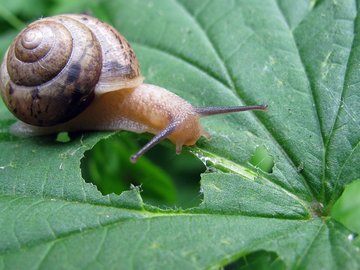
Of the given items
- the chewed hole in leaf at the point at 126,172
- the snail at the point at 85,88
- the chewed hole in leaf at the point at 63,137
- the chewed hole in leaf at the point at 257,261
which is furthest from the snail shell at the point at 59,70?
the chewed hole in leaf at the point at 257,261

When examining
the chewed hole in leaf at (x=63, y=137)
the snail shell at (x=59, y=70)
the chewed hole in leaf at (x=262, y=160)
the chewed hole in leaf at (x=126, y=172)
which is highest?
the chewed hole in leaf at (x=262, y=160)

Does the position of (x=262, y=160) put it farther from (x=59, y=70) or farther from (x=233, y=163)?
(x=59, y=70)

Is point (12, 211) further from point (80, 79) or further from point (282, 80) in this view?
point (282, 80)

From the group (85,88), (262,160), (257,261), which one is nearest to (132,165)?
(85,88)

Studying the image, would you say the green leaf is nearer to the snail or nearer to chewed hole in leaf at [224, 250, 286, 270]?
chewed hole in leaf at [224, 250, 286, 270]

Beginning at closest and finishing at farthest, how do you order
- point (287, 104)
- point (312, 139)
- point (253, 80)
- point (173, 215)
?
1. point (173, 215)
2. point (312, 139)
3. point (287, 104)
4. point (253, 80)

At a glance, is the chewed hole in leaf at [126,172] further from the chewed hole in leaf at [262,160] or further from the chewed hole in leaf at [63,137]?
the chewed hole in leaf at [262,160]

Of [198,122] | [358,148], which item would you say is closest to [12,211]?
[198,122]
